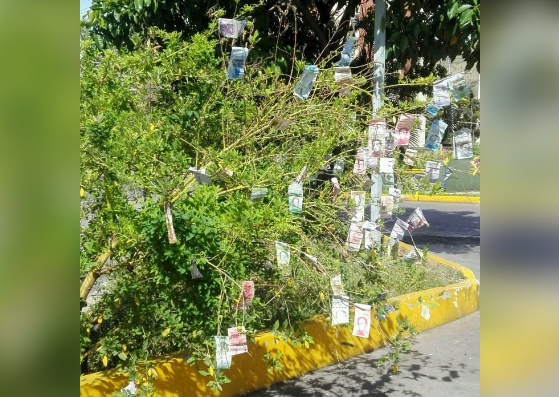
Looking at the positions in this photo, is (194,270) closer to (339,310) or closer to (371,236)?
(339,310)

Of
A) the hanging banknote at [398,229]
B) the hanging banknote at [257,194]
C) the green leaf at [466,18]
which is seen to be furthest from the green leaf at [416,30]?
the hanging banknote at [257,194]

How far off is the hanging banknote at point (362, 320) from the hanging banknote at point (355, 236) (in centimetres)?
39

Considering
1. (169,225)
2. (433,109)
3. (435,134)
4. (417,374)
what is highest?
(433,109)

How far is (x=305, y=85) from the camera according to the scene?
3512 mm

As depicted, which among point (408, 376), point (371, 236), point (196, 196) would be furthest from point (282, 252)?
point (408, 376)

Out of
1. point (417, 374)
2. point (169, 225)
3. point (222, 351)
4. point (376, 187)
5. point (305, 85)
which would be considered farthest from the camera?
point (417, 374)

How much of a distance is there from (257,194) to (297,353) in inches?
74.2

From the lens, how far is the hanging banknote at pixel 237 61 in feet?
10.5

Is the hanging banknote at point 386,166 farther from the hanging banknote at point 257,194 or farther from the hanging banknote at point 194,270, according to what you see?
the hanging banknote at point 194,270

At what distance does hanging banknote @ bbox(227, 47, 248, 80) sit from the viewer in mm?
3209

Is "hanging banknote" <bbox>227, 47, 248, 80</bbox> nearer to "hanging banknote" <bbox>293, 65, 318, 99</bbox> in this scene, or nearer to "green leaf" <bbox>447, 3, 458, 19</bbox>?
"hanging banknote" <bbox>293, 65, 318, 99</bbox>
